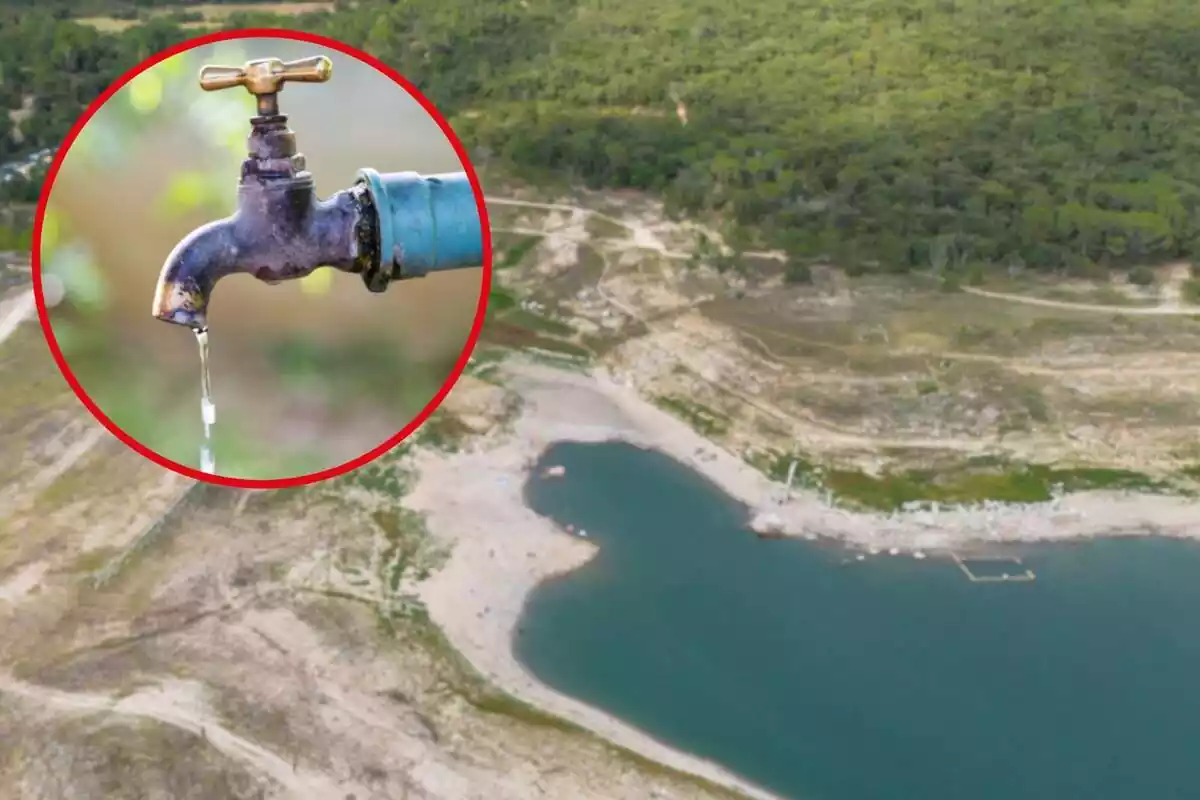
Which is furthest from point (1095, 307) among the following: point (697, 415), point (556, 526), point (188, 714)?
point (188, 714)

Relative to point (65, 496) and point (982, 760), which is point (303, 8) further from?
point (982, 760)

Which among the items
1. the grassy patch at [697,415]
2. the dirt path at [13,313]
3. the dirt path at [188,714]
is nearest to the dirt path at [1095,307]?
the grassy patch at [697,415]

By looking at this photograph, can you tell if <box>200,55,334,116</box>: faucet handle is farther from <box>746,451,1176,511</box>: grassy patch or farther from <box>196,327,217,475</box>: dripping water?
<box>746,451,1176,511</box>: grassy patch

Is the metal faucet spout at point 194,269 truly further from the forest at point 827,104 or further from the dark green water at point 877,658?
the forest at point 827,104

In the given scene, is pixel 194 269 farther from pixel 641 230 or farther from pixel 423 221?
pixel 641 230

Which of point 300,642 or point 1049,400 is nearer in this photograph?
point 300,642

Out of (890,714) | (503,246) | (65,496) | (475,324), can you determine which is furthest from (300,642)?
(503,246)

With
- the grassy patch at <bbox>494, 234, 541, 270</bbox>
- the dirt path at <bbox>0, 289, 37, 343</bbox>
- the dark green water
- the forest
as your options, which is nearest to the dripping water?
the dark green water
